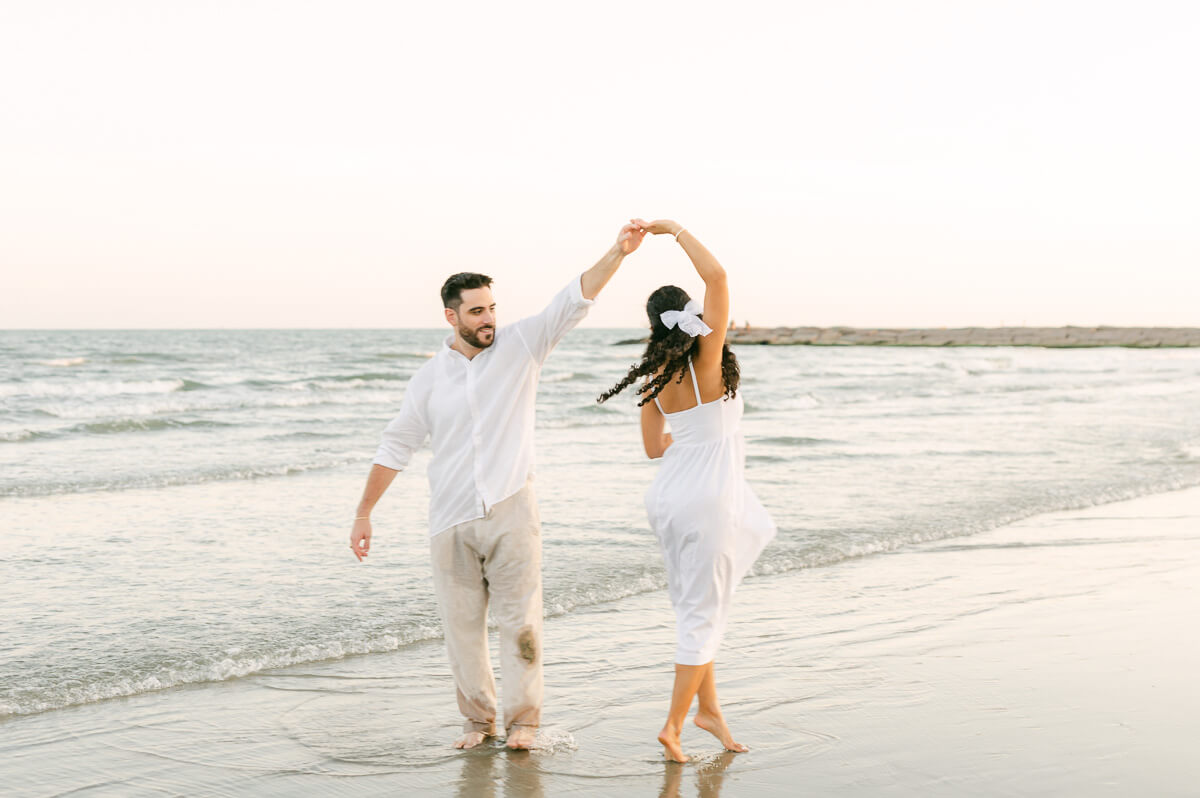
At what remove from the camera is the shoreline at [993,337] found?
72.6 m

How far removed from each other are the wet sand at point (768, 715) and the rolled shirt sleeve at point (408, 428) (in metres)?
1.16

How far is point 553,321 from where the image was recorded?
4270 millimetres

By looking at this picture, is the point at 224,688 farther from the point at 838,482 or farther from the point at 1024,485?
the point at 1024,485

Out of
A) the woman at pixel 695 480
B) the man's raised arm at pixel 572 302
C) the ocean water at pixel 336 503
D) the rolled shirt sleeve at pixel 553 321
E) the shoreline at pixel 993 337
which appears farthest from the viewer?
the shoreline at pixel 993 337

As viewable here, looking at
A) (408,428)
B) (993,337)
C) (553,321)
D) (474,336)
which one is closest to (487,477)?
(408,428)

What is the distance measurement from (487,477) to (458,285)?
74 centimetres

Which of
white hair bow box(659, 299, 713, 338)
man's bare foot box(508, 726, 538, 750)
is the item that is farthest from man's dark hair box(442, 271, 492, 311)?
man's bare foot box(508, 726, 538, 750)

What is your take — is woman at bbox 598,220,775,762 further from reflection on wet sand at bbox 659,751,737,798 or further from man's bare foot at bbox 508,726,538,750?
man's bare foot at bbox 508,726,538,750

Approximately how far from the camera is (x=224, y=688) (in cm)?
533

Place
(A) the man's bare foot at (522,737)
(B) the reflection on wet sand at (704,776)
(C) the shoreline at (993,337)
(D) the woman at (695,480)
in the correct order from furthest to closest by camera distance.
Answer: (C) the shoreline at (993,337), (A) the man's bare foot at (522,737), (D) the woman at (695,480), (B) the reflection on wet sand at (704,776)

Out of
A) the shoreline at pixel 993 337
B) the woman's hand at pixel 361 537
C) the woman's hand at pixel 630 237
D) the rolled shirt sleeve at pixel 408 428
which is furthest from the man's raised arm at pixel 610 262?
the shoreline at pixel 993 337

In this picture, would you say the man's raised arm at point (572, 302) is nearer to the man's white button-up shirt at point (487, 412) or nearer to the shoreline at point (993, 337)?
the man's white button-up shirt at point (487, 412)

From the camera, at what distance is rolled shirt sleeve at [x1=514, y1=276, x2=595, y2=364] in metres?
4.21

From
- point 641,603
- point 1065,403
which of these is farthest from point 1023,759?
point 1065,403
